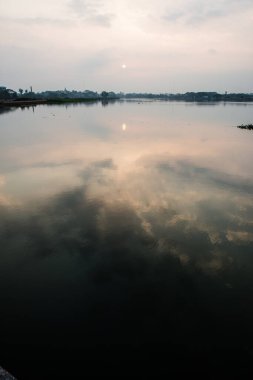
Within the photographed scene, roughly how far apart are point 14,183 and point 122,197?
10.3 metres

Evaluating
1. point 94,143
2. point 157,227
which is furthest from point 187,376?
point 94,143

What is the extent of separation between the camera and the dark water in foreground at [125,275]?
9586 millimetres

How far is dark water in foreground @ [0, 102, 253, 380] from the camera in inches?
377

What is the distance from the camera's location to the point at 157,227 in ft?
59.6

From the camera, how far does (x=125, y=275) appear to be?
44.1ft

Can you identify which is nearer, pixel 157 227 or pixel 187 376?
pixel 187 376

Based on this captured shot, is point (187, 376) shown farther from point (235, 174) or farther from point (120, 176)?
point (235, 174)

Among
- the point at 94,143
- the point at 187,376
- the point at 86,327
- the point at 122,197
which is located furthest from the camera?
the point at 94,143

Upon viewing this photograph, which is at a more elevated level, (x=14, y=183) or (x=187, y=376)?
(x=14, y=183)

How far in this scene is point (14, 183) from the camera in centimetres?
2664

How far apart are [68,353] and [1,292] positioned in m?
4.32

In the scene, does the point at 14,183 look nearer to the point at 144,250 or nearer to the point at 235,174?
the point at 144,250

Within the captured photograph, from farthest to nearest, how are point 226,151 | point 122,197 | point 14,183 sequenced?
point 226,151
point 14,183
point 122,197

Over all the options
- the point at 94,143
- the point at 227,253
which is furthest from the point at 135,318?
the point at 94,143
